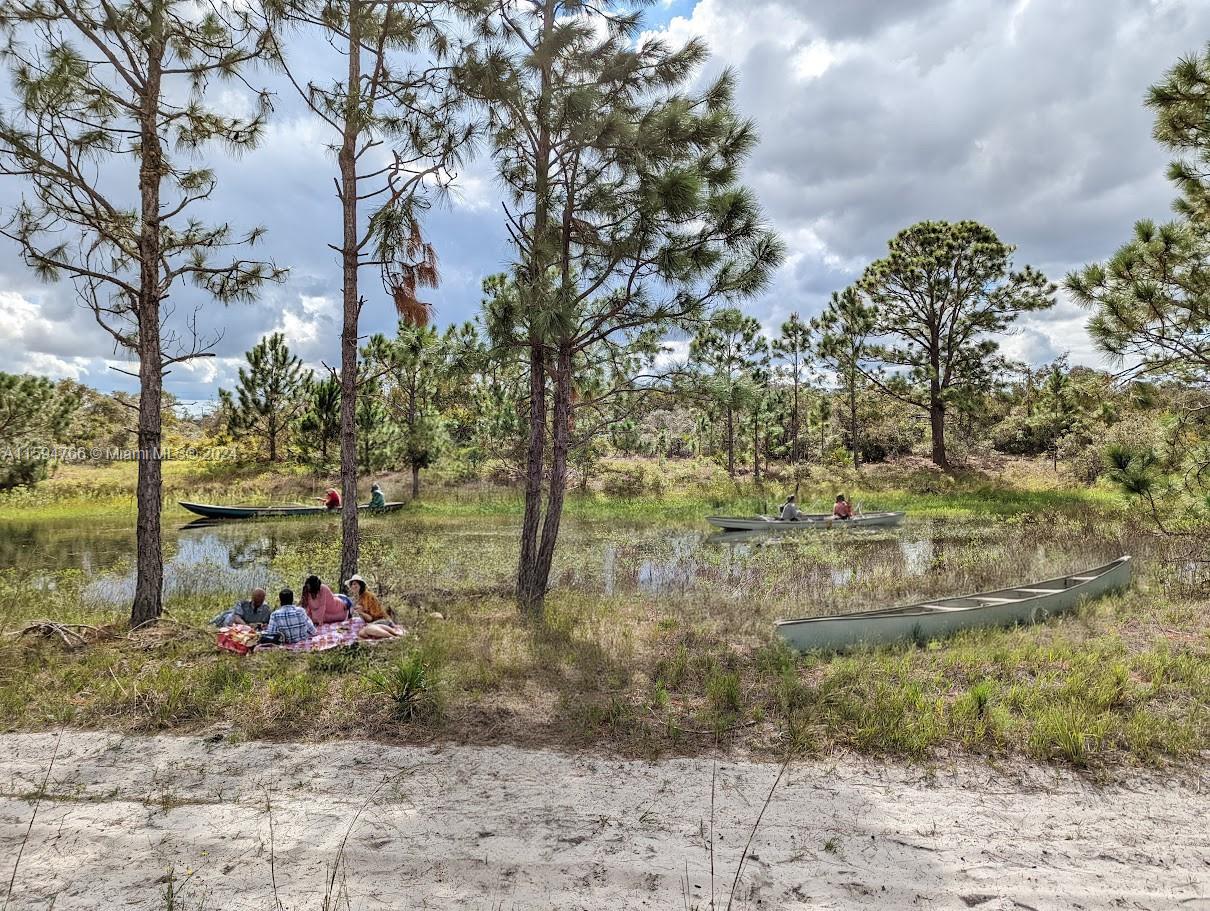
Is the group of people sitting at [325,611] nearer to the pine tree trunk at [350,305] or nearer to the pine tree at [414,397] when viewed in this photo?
the pine tree trunk at [350,305]

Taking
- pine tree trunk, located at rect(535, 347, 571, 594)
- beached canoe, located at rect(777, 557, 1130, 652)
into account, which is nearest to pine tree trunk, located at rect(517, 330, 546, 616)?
pine tree trunk, located at rect(535, 347, 571, 594)

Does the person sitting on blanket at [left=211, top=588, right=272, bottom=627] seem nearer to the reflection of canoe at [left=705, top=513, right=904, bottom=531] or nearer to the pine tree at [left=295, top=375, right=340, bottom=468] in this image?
the reflection of canoe at [left=705, top=513, right=904, bottom=531]

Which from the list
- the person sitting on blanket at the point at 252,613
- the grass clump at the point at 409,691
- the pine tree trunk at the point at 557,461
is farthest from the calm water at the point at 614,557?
the grass clump at the point at 409,691

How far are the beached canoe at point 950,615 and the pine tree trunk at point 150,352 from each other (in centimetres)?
817

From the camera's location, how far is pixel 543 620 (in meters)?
9.05

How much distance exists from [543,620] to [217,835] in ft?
17.0

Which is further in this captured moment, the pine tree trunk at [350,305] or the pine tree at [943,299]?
the pine tree at [943,299]

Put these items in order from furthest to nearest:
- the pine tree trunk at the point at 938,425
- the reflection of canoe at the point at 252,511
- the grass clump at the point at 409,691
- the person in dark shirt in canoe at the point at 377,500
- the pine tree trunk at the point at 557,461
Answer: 1. the pine tree trunk at the point at 938,425
2. the person in dark shirt in canoe at the point at 377,500
3. the reflection of canoe at the point at 252,511
4. the pine tree trunk at the point at 557,461
5. the grass clump at the point at 409,691

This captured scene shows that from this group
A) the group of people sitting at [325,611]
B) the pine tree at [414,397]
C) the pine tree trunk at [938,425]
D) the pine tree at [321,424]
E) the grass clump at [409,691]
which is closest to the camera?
the grass clump at [409,691]

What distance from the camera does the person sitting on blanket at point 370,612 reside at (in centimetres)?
819

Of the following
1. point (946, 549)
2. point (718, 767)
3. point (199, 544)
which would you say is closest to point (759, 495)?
point (946, 549)

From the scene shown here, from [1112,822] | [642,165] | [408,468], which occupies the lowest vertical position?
[1112,822]

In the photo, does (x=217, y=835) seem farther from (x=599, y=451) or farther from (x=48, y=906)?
(x=599, y=451)

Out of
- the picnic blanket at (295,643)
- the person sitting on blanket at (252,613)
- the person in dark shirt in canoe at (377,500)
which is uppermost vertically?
the person in dark shirt in canoe at (377,500)
